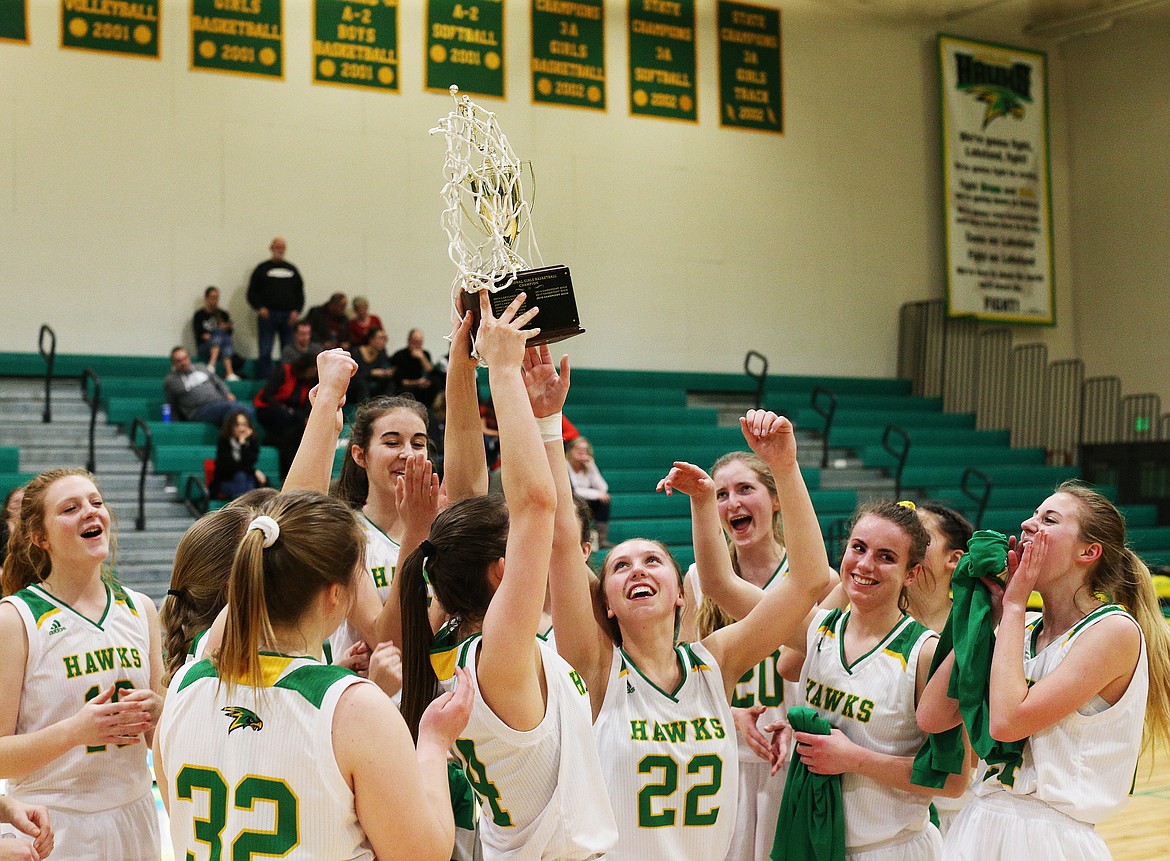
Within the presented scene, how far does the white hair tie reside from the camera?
1.82m

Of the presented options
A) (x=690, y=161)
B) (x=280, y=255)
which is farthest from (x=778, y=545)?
(x=690, y=161)

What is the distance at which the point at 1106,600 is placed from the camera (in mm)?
2701

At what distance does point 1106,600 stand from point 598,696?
1176 millimetres

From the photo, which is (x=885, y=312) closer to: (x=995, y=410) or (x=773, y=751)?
(x=995, y=410)

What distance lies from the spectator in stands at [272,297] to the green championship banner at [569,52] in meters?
3.37

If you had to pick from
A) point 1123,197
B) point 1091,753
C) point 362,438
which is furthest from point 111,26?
point 1123,197

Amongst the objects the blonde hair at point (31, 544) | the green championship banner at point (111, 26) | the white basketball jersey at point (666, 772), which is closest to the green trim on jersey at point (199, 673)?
the white basketball jersey at point (666, 772)

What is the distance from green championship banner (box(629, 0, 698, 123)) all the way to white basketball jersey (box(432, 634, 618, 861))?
11.6m

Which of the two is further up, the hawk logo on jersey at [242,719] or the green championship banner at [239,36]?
the green championship banner at [239,36]

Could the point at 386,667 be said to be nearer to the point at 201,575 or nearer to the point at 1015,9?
the point at 201,575

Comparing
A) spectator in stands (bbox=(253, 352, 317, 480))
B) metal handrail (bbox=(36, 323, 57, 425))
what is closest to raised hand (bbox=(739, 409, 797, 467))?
spectator in stands (bbox=(253, 352, 317, 480))

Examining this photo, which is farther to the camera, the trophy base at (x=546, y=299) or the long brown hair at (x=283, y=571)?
the trophy base at (x=546, y=299)

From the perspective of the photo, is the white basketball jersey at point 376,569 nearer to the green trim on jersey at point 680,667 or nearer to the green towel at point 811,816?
the green trim on jersey at point 680,667

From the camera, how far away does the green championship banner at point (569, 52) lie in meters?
12.6
